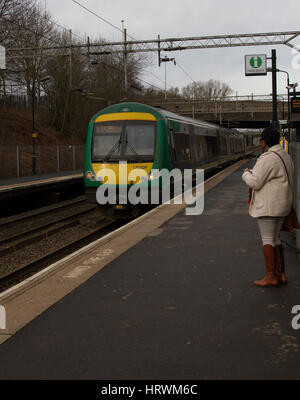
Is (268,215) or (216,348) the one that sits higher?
(268,215)

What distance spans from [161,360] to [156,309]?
42.8 inches

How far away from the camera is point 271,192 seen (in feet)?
16.9

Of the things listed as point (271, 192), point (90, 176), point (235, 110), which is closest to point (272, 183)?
point (271, 192)

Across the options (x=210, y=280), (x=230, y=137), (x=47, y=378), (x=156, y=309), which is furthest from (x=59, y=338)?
(x=230, y=137)

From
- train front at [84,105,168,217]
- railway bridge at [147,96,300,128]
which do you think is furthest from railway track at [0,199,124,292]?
railway bridge at [147,96,300,128]

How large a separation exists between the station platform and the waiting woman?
1.18 ft

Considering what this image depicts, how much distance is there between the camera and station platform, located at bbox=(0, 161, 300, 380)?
346cm

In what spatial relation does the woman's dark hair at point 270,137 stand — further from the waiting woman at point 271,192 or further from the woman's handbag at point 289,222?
the woman's handbag at point 289,222

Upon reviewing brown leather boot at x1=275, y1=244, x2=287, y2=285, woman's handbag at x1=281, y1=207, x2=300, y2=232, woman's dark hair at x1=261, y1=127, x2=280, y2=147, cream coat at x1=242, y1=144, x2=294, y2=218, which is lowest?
brown leather boot at x1=275, y1=244, x2=287, y2=285

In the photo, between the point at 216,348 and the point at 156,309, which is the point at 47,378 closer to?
the point at 216,348

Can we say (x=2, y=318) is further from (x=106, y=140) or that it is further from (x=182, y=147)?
(x=182, y=147)

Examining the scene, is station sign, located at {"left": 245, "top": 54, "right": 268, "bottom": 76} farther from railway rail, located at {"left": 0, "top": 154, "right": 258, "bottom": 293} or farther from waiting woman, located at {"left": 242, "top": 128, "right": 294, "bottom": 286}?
waiting woman, located at {"left": 242, "top": 128, "right": 294, "bottom": 286}

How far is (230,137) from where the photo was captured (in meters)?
38.3
